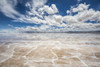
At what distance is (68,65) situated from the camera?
646cm

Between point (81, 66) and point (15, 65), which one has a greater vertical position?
point (15, 65)

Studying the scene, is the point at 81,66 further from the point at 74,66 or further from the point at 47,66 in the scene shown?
the point at 47,66

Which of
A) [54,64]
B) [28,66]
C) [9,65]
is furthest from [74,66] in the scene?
[9,65]

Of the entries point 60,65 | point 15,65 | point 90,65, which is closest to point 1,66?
point 15,65

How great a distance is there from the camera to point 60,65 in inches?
255

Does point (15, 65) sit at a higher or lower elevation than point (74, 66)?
higher

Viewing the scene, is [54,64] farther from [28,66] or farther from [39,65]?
[28,66]

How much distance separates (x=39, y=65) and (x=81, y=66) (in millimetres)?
4971

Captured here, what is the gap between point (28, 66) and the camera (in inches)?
249

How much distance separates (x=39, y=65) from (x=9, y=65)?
367cm

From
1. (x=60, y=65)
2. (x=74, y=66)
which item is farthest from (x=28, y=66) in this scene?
(x=74, y=66)

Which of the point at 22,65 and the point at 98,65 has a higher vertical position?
the point at 22,65

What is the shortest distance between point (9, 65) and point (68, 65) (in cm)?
718

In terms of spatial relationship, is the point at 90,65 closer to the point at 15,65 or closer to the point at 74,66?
the point at 74,66
